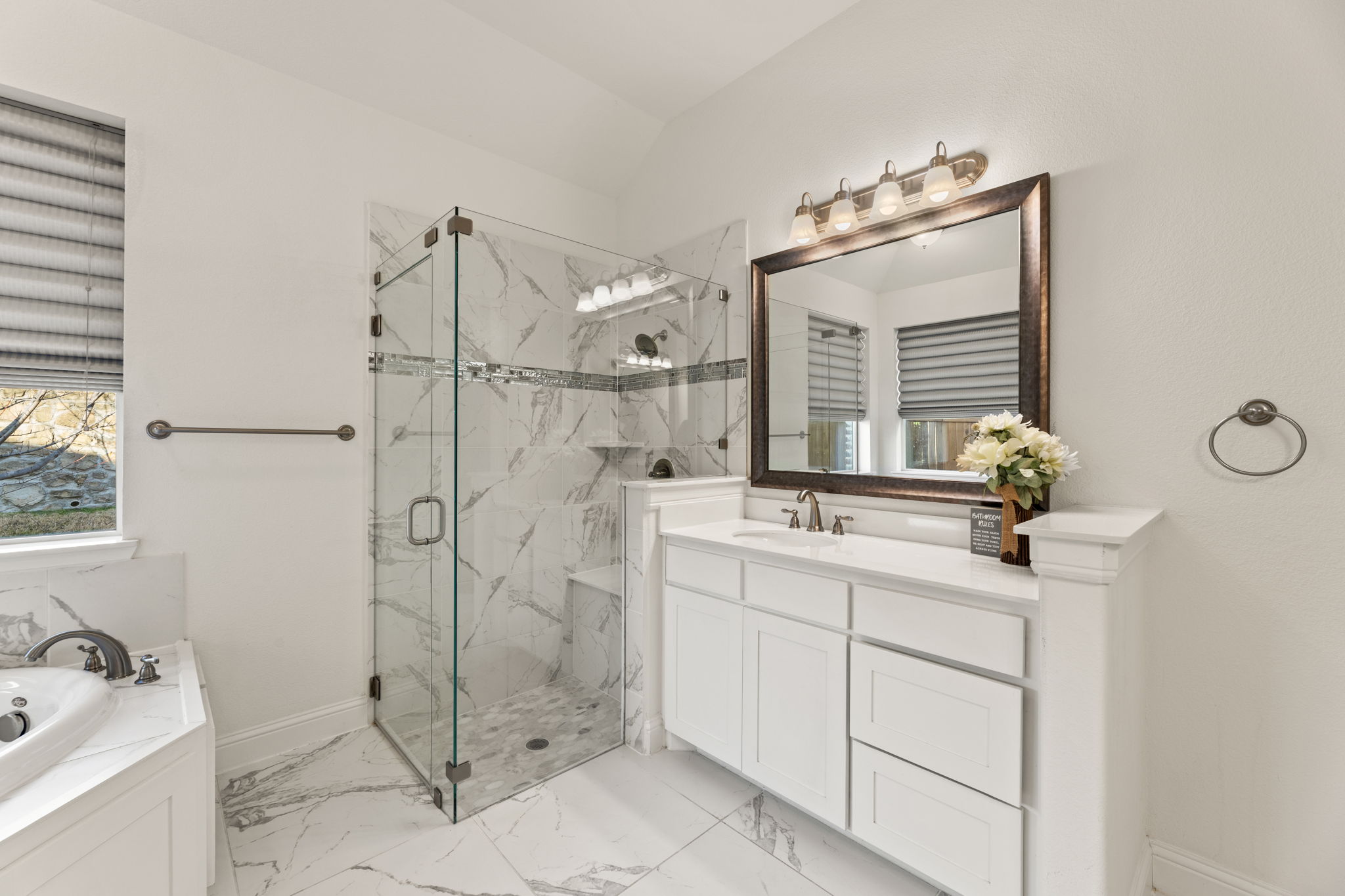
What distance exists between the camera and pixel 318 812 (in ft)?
5.87

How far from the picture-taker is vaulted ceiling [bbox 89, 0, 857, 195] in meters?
2.01

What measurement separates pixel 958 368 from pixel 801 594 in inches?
36.0

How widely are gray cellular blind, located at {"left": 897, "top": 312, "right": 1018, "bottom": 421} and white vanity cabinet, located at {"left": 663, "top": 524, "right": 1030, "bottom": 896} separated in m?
0.52

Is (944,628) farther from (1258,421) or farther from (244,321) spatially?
(244,321)

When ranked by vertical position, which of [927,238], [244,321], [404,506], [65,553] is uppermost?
[927,238]

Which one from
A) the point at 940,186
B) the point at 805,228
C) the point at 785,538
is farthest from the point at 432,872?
the point at 940,186

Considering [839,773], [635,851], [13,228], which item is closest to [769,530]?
[839,773]

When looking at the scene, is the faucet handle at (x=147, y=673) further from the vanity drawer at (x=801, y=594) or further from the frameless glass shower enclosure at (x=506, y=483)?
the vanity drawer at (x=801, y=594)

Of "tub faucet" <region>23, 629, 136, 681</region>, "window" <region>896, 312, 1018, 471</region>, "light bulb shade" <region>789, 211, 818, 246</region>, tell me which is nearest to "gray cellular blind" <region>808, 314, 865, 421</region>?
"window" <region>896, 312, 1018, 471</region>

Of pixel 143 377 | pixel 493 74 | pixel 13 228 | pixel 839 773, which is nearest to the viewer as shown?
pixel 839 773

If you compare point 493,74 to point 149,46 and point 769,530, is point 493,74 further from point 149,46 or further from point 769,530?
point 769,530

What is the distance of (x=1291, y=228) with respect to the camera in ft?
4.29

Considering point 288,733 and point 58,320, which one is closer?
point 58,320

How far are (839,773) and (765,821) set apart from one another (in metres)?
0.39
